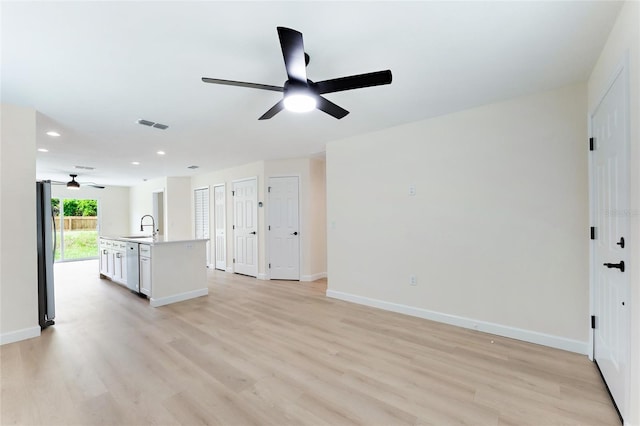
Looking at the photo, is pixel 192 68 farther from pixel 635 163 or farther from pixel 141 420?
pixel 635 163

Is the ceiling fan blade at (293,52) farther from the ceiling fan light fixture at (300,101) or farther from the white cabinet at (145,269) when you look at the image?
the white cabinet at (145,269)

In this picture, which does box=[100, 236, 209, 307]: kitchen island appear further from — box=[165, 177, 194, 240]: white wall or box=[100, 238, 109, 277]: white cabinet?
box=[165, 177, 194, 240]: white wall

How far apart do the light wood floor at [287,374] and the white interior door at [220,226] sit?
3288mm

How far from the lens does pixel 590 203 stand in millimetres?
2475

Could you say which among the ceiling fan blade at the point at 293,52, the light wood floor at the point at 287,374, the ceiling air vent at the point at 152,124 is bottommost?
the light wood floor at the point at 287,374

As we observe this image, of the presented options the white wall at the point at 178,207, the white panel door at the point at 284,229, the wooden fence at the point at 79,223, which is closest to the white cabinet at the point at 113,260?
the white wall at the point at 178,207

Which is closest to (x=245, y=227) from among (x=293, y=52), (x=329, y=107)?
(x=329, y=107)

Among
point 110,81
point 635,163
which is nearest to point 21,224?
point 110,81

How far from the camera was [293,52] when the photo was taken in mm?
1611

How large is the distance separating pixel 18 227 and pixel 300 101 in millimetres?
3404

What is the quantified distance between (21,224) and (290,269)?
3.95 metres

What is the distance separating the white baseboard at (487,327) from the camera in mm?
2612

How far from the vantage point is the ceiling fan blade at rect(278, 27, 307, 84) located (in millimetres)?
1451

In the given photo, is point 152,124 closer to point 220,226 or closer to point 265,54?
point 265,54
